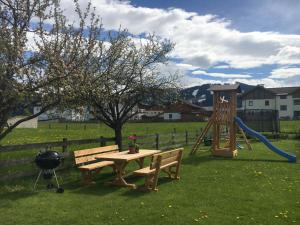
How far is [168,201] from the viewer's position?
832cm

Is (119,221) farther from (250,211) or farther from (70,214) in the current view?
(250,211)

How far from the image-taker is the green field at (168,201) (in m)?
6.99

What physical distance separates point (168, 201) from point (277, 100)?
3454 inches

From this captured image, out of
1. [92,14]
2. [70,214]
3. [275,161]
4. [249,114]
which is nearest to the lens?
[70,214]

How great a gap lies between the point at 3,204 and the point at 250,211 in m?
5.16

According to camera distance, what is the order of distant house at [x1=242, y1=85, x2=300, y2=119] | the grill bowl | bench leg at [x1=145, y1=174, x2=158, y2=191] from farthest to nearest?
distant house at [x1=242, y1=85, x2=300, y2=119] < bench leg at [x1=145, y1=174, x2=158, y2=191] < the grill bowl

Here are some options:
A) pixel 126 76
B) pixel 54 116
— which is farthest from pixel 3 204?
pixel 126 76

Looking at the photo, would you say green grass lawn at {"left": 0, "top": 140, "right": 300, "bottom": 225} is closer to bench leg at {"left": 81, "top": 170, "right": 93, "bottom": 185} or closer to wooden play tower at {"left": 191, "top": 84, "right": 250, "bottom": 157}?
bench leg at {"left": 81, "top": 170, "right": 93, "bottom": 185}

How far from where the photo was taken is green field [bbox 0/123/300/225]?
6.99 meters

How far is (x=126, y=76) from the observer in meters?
14.0

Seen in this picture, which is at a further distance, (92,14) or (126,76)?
(126,76)

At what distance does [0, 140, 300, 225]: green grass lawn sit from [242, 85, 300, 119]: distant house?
80.9 m

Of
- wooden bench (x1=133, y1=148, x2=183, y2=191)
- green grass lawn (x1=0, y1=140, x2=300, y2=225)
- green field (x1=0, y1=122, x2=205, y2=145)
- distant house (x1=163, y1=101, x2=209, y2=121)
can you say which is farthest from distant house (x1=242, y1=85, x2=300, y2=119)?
wooden bench (x1=133, y1=148, x2=183, y2=191)

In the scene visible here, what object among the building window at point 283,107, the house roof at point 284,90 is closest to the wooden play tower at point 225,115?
the house roof at point 284,90
